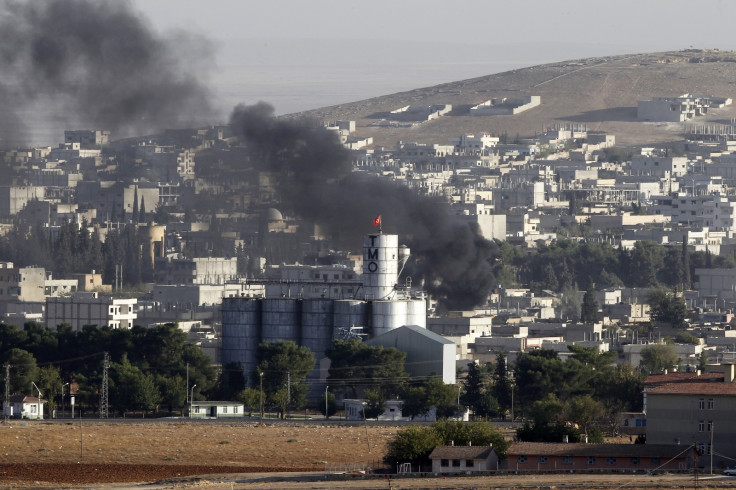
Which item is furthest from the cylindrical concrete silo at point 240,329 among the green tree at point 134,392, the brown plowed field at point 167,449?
the brown plowed field at point 167,449

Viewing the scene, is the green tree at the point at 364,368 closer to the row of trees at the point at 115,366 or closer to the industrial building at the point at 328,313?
the industrial building at the point at 328,313

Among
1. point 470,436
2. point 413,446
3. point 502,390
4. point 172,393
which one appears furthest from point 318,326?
point 413,446

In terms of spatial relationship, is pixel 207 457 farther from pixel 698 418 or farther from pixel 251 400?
pixel 251 400

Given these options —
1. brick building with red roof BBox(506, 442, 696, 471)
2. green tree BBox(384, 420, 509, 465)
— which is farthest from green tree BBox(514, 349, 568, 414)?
brick building with red roof BBox(506, 442, 696, 471)

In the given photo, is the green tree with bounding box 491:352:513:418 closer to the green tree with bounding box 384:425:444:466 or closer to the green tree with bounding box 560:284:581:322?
the green tree with bounding box 384:425:444:466

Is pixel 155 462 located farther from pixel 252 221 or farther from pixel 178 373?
pixel 252 221

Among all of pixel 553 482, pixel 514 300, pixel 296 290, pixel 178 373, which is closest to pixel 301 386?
pixel 178 373

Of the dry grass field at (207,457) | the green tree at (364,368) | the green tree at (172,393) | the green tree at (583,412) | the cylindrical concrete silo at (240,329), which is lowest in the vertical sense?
the dry grass field at (207,457)
